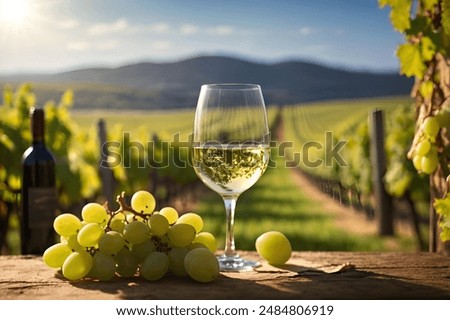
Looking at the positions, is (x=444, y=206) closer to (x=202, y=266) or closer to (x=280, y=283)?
(x=280, y=283)

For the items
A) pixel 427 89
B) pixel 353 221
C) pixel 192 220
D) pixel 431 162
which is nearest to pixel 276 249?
pixel 192 220

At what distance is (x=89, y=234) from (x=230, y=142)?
44 cm

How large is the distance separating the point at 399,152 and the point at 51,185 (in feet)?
19.8

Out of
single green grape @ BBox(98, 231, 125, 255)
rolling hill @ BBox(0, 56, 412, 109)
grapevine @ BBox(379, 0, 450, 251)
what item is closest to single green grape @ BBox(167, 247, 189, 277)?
single green grape @ BBox(98, 231, 125, 255)

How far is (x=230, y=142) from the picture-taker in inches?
70.4

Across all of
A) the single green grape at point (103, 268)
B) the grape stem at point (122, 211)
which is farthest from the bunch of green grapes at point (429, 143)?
the single green grape at point (103, 268)

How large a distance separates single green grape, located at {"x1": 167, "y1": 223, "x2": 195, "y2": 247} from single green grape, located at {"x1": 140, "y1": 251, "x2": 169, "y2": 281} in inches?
4.2

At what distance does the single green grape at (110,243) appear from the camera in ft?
5.40

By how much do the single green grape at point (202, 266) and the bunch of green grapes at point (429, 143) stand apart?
Result: 806 mm

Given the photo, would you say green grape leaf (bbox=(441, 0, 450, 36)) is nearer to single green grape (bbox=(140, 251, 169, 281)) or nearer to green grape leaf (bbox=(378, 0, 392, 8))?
green grape leaf (bbox=(378, 0, 392, 8))

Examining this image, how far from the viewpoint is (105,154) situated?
27.3 ft

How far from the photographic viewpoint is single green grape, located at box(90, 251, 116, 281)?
160cm

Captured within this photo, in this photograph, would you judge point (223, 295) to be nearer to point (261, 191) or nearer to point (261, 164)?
point (261, 164)

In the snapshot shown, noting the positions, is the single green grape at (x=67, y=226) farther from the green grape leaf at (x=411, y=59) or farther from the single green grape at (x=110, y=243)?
the green grape leaf at (x=411, y=59)
